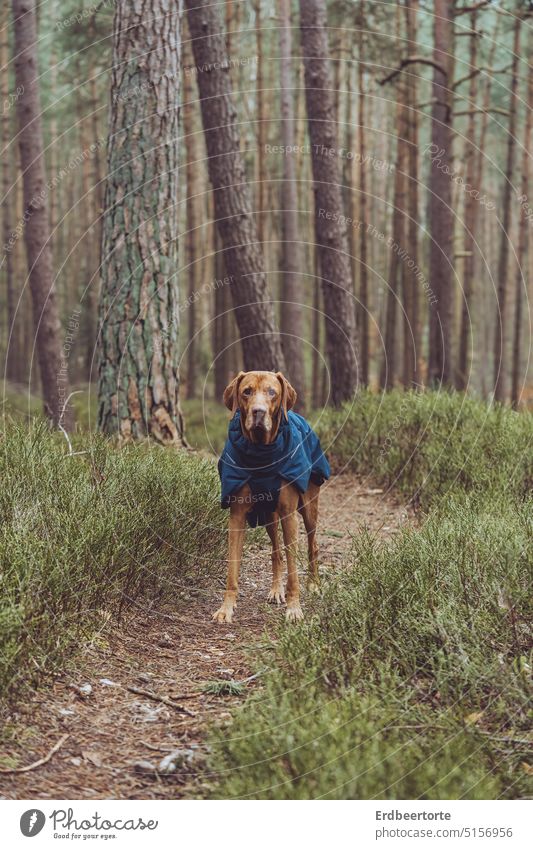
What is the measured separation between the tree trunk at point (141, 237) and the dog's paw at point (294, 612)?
3113 millimetres

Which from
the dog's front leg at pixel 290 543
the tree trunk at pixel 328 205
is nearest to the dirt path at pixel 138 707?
the dog's front leg at pixel 290 543

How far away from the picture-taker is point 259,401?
4.52 meters

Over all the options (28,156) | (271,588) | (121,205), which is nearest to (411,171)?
(28,156)

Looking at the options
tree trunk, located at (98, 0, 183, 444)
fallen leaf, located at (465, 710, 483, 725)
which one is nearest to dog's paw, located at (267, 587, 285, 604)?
fallen leaf, located at (465, 710, 483, 725)

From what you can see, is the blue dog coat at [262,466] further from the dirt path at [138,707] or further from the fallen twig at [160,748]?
the fallen twig at [160,748]

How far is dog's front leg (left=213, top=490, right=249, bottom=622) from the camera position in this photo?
4.85m

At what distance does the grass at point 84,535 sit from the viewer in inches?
149

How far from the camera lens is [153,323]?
768 centimetres

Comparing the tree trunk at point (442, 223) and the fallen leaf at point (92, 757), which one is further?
the tree trunk at point (442, 223)

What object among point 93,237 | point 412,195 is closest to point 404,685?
point 412,195

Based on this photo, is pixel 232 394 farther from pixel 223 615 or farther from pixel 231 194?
pixel 231 194

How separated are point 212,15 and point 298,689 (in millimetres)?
9220

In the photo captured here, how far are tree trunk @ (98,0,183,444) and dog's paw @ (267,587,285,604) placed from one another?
2.62 m

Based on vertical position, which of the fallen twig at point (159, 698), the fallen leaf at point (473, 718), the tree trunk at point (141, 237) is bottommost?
the fallen twig at point (159, 698)
